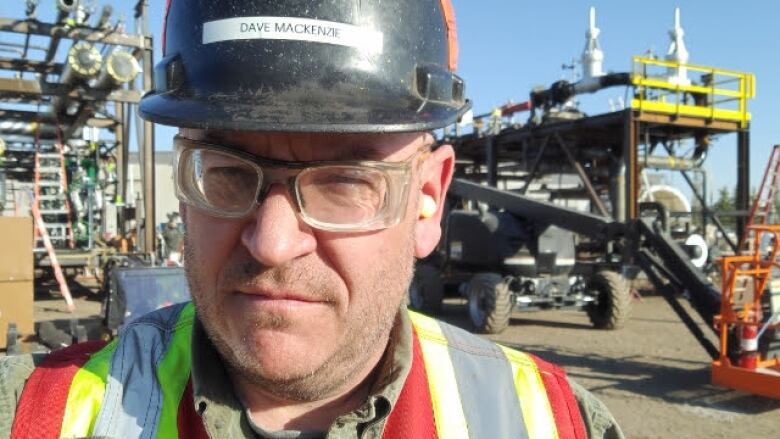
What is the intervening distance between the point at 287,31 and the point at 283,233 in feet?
1.28

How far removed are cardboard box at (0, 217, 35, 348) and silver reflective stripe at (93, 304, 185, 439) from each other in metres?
4.06

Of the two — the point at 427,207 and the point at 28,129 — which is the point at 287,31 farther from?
the point at 28,129

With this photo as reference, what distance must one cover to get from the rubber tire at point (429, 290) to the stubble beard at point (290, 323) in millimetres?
10050

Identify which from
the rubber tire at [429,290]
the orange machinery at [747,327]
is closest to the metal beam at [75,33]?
the rubber tire at [429,290]

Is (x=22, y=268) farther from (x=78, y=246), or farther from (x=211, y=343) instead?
(x=78, y=246)

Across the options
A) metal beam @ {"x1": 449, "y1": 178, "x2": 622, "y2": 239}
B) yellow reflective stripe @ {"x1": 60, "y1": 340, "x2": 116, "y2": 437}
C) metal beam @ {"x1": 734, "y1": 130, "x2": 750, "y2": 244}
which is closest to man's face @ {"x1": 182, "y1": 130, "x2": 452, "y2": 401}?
yellow reflective stripe @ {"x1": 60, "y1": 340, "x2": 116, "y2": 437}

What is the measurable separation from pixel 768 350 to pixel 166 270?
17.4 feet

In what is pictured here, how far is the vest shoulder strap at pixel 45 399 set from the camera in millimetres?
1255

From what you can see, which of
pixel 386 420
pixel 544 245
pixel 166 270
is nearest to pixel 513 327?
pixel 544 245

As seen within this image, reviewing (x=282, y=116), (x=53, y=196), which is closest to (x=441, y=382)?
(x=282, y=116)

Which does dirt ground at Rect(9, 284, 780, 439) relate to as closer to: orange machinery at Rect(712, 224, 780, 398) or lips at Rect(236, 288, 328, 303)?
orange machinery at Rect(712, 224, 780, 398)

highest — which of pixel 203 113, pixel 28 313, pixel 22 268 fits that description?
pixel 203 113

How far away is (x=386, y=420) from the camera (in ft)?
4.83

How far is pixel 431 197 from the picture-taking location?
1675mm
